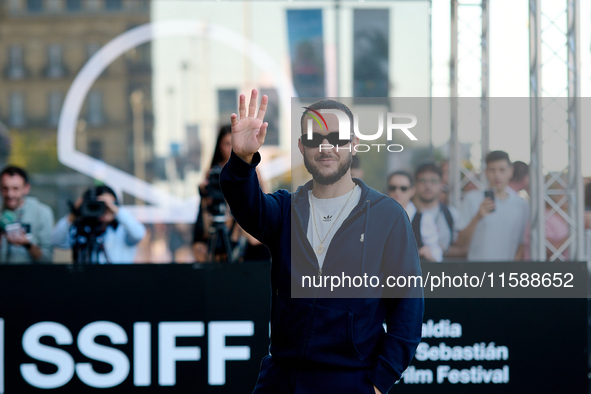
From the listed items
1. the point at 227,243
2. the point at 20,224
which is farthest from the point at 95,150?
the point at 227,243

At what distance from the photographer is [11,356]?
3.46 metres

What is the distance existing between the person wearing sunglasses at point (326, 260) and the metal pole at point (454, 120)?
275cm

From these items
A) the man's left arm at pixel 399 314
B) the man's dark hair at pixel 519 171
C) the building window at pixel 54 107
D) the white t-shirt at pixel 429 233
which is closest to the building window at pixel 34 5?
the building window at pixel 54 107

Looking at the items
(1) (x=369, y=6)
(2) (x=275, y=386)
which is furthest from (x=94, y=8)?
(2) (x=275, y=386)

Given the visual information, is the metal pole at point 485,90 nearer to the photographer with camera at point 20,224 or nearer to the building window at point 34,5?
the photographer with camera at point 20,224

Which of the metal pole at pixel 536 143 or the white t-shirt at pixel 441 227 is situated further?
the metal pole at pixel 536 143

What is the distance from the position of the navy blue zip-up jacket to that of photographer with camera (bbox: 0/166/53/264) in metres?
2.65

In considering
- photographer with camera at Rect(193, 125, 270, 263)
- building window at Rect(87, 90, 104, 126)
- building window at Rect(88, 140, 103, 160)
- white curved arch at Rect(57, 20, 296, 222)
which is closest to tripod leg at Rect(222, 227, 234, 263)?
photographer with camera at Rect(193, 125, 270, 263)

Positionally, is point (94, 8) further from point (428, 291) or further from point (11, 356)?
point (428, 291)

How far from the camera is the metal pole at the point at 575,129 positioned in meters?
4.27

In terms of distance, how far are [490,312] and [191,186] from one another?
4.34 metres

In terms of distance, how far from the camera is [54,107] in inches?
281

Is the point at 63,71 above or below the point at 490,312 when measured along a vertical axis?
above

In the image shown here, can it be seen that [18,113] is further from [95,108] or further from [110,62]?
[110,62]
